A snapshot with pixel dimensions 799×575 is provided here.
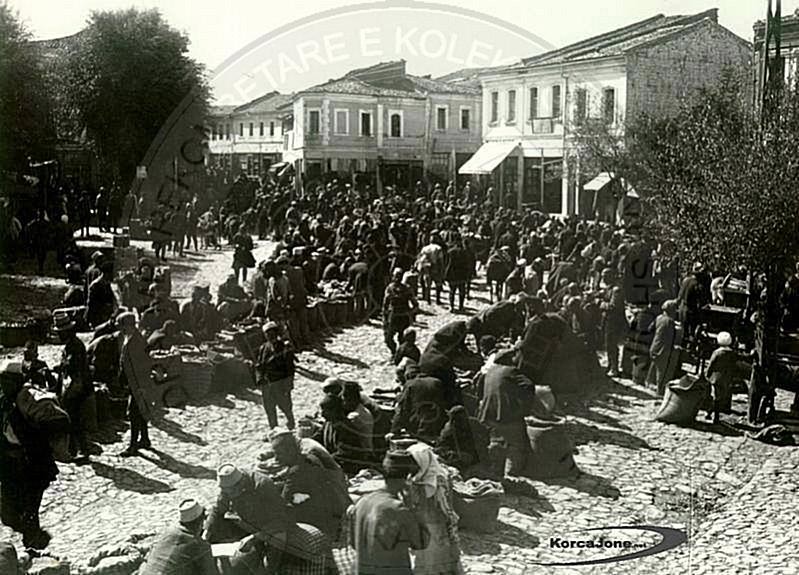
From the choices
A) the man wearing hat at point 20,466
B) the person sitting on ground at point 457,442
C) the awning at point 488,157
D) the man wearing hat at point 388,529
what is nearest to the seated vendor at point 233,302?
the person sitting on ground at point 457,442

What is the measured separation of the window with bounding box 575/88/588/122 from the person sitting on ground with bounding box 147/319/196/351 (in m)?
20.8

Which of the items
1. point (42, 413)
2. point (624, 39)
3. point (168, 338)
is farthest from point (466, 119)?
point (42, 413)

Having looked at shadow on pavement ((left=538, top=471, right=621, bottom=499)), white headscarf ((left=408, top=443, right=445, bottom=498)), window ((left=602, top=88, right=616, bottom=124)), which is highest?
window ((left=602, top=88, right=616, bottom=124))

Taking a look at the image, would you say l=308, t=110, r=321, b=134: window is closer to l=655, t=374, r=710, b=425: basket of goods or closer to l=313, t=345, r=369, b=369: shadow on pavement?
l=313, t=345, r=369, b=369: shadow on pavement

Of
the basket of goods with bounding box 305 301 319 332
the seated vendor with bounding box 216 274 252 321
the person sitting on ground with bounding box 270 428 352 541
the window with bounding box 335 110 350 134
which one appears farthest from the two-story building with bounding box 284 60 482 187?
the person sitting on ground with bounding box 270 428 352 541

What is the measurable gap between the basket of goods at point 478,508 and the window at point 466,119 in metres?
33.6

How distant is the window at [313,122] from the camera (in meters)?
37.9

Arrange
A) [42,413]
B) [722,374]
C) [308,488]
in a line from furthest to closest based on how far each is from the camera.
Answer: [722,374]
[42,413]
[308,488]

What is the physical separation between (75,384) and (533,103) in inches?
1111

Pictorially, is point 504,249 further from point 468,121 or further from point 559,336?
point 468,121

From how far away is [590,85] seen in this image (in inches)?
1326

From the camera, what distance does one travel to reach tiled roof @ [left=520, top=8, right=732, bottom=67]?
32969mm

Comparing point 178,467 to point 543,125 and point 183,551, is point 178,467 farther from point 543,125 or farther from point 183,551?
point 543,125

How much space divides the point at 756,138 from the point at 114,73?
83.9 feet
